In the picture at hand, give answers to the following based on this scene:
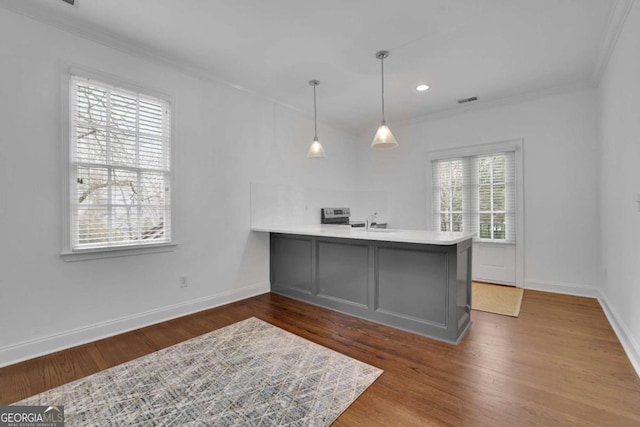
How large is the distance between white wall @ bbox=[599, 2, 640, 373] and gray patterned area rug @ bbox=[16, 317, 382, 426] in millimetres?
2101

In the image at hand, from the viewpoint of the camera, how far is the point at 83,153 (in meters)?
2.51

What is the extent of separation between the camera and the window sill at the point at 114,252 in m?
2.45

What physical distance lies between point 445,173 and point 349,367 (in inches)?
145

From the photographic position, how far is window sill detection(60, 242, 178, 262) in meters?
2.45

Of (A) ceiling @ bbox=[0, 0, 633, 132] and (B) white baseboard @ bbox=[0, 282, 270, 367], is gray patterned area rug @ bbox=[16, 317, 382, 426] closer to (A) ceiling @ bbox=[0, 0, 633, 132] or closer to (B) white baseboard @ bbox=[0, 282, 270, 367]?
(B) white baseboard @ bbox=[0, 282, 270, 367]

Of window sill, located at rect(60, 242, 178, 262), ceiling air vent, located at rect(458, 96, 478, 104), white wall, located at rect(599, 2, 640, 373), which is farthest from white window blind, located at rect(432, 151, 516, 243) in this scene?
window sill, located at rect(60, 242, 178, 262)

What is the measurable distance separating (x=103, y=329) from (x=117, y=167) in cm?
146

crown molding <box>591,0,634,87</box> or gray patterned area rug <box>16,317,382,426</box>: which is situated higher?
crown molding <box>591,0,634,87</box>

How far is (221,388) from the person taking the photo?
1889 mm

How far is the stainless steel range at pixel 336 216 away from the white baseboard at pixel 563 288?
2.71 m

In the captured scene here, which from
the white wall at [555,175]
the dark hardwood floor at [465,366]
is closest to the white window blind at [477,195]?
the white wall at [555,175]

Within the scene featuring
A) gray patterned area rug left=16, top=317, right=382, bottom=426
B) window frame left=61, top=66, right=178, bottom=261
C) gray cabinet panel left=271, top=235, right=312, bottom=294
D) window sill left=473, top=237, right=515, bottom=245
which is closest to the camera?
gray patterned area rug left=16, top=317, right=382, bottom=426

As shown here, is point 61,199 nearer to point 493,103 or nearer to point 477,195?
point 477,195

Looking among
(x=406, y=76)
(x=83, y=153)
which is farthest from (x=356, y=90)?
(x=83, y=153)
